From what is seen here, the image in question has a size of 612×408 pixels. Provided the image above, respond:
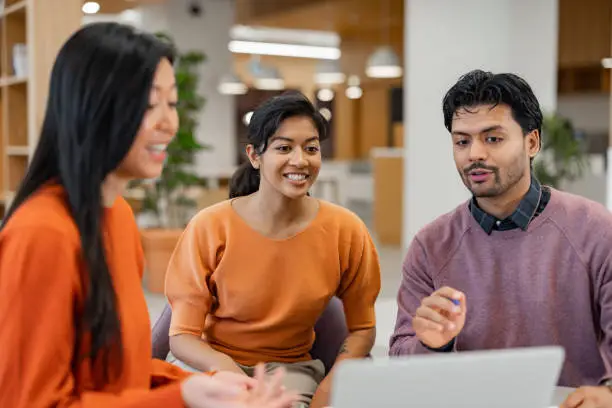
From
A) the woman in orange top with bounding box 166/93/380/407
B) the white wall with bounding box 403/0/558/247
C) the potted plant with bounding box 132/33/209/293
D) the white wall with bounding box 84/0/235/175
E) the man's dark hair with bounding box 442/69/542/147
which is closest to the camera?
the man's dark hair with bounding box 442/69/542/147

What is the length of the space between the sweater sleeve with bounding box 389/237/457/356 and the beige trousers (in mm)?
270

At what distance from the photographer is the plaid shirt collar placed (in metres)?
1.79

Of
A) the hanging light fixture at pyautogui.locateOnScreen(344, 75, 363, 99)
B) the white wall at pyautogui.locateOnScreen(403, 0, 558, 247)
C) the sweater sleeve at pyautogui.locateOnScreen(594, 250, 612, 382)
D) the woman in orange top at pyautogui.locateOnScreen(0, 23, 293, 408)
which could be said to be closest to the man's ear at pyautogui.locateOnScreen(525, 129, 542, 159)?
the sweater sleeve at pyautogui.locateOnScreen(594, 250, 612, 382)

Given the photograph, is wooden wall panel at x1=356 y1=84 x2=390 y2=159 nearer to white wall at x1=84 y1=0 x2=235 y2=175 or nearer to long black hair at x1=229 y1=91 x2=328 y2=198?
white wall at x1=84 y1=0 x2=235 y2=175

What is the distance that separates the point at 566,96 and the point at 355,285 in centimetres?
1035

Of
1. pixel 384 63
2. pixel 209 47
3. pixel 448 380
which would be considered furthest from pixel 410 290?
pixel 209 47

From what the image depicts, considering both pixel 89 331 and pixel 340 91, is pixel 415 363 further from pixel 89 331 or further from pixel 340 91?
pixel 340 91

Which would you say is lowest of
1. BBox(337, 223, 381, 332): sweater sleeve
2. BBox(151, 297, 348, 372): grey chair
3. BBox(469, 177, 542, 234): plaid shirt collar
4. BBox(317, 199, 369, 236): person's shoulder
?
BBox(151, 297, 348, 372): grey chair

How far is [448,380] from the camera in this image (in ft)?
3.31

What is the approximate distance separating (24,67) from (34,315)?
4272 millimetres

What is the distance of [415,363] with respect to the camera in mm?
981

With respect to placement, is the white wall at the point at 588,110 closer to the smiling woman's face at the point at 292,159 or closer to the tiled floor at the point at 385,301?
the tiled floor at the point at 385,301

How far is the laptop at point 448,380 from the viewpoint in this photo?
38.2 inches

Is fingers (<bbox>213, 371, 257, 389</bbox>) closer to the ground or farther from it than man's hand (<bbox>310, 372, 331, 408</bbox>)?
farther from it
